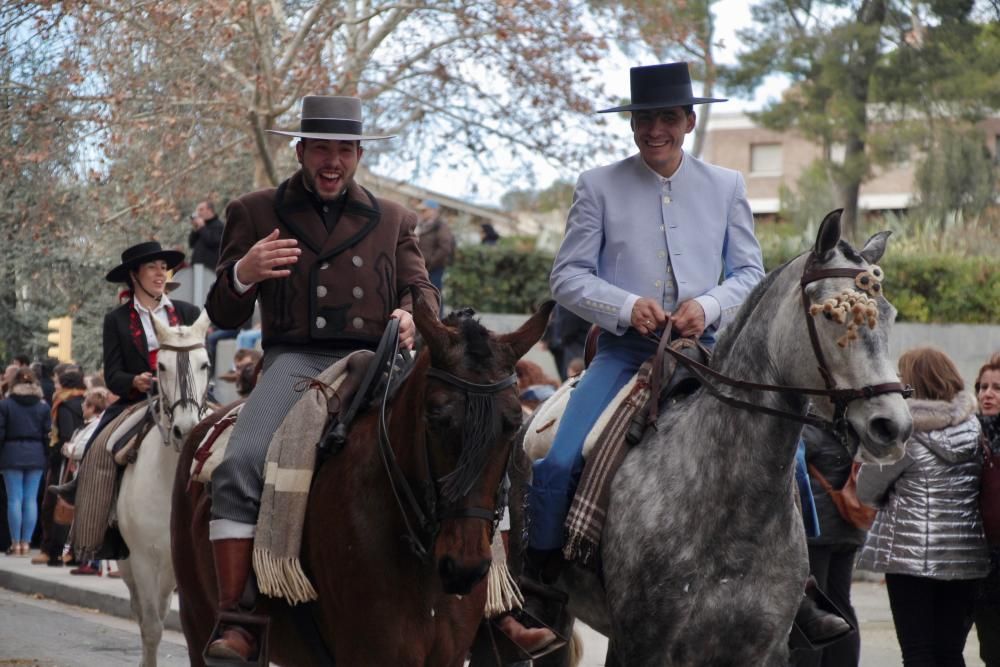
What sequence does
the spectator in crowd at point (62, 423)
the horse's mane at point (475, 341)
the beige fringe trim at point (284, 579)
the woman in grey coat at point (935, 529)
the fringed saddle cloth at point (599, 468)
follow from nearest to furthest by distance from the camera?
1. the horse's mane at point (475, 341)
2. the beige fringe trim at point (284, 579)
3. the fringed saddle cloth at point (599, 468)
4. the woman in grey coat at point (935, 529)
5. the spectator in crowd at point (62, 423)

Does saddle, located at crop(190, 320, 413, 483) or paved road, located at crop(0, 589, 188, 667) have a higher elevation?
saddle, located at crop(190, 320, 413, 483)

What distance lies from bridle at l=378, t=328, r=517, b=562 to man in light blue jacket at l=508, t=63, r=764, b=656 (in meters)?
1.39

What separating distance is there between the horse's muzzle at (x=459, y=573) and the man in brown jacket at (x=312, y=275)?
1403 mm

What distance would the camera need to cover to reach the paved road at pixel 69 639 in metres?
11.4

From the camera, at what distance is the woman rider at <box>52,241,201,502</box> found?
36.2 ft

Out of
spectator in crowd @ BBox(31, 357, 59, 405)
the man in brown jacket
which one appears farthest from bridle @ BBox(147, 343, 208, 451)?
spectator in crowd @ BBox(31, 357, 59, 405)

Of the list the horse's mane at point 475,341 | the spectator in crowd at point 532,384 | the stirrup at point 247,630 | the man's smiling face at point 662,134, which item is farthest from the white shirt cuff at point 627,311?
the spectator in crowd at point 532,384

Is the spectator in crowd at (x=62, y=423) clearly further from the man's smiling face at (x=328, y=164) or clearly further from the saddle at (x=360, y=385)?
the saddle at (x=360, y=385)

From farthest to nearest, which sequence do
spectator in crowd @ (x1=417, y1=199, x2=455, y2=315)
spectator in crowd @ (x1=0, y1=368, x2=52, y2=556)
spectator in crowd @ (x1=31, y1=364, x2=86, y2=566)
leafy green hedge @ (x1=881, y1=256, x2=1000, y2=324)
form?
spectator in crowd @ (x1=0, y1=368, x2=52, y2=556)
leafy green hedge @ (x1=881, y1=256, x2=1000, y2=324)
spectator in crowd @ (x1=417, y1=199, x2=455, y2=315)
spectator in crowd @ (x1=31, y1=364, x2=86, y2=566)

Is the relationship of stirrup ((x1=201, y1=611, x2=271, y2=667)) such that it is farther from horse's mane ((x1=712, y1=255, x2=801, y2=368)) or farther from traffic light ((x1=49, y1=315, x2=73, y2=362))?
traffic light ((x1=49, y1=315, x2=73, y2=362))

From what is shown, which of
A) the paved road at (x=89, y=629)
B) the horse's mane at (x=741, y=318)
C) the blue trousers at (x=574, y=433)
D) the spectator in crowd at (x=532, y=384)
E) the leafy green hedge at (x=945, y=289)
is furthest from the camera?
the leafy green hedge at (x=945, y=289)

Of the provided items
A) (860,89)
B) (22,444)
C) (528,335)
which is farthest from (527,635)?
(860,89)

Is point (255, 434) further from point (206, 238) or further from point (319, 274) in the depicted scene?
point (206, 238)

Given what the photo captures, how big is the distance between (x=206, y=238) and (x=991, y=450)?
545 inches
